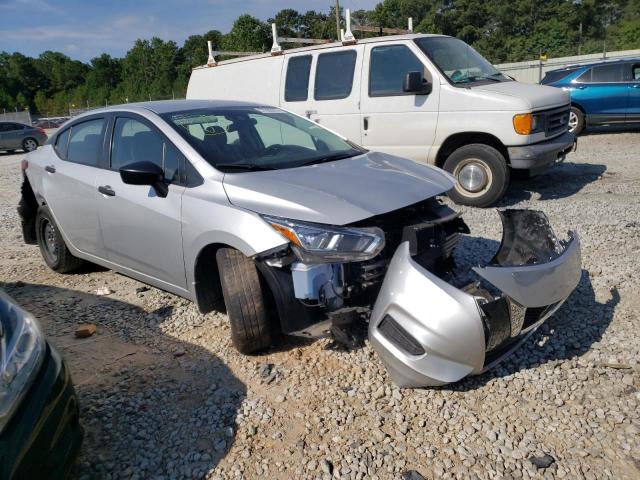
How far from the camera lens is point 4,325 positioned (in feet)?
6.91

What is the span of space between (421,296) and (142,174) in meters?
2.03

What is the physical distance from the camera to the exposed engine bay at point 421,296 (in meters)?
2.58

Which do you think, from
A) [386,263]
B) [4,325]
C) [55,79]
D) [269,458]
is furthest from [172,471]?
[55,79]

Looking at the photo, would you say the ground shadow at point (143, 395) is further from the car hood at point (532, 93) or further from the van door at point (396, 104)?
the car hood at point (532, 93)

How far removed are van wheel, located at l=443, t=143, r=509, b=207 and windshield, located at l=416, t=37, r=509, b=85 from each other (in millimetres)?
911

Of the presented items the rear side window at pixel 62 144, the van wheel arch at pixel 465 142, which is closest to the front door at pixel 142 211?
the rear side window at pixel 62 144

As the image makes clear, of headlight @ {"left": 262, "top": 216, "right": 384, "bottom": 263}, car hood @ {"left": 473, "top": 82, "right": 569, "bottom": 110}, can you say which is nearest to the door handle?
headlight @ {"left": 262, "top": 216, "right": 384, "bottom": 263}

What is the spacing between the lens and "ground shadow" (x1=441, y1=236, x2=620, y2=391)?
10.2ft

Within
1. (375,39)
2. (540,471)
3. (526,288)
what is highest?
(375,39)

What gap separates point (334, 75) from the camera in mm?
7414

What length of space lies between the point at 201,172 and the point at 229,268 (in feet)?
2.31

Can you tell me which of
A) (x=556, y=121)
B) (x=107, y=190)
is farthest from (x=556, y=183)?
(x=107, y=190)

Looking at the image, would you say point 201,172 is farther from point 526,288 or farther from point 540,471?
point 540,471

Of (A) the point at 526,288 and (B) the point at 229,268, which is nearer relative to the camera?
(A) the point at 526,288
